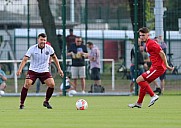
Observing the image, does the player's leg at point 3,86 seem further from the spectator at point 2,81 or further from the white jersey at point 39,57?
the white jersey at point 39,57

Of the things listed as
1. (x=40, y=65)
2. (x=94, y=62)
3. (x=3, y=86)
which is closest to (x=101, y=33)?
(x=94, y=62)

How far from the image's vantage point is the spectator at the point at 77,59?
89.8ft

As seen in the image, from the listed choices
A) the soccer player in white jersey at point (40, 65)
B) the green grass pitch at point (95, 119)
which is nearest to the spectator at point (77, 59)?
the soccer player in white jersey at point (40, 65)

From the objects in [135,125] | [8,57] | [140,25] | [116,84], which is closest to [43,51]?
[135,125]

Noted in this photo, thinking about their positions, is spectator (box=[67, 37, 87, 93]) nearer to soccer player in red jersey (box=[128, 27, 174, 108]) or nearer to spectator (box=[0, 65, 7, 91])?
spectator (box=[0, 65, 7, 91])

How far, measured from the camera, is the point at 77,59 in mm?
27594

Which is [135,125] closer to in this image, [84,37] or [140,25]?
[140,25]

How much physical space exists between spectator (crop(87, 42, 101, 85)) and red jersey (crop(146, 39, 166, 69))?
882 centimetres

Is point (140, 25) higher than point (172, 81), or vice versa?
point (140, 25)

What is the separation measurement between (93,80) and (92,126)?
15787mm

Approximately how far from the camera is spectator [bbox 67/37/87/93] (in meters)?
27.4

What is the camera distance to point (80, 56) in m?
27.4

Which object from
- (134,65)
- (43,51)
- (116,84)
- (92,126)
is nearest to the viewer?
(92,126)

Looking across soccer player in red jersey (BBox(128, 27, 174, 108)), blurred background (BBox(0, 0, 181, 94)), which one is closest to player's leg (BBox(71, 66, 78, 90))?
blurred background (BBox(0, 0, 181, 94))
